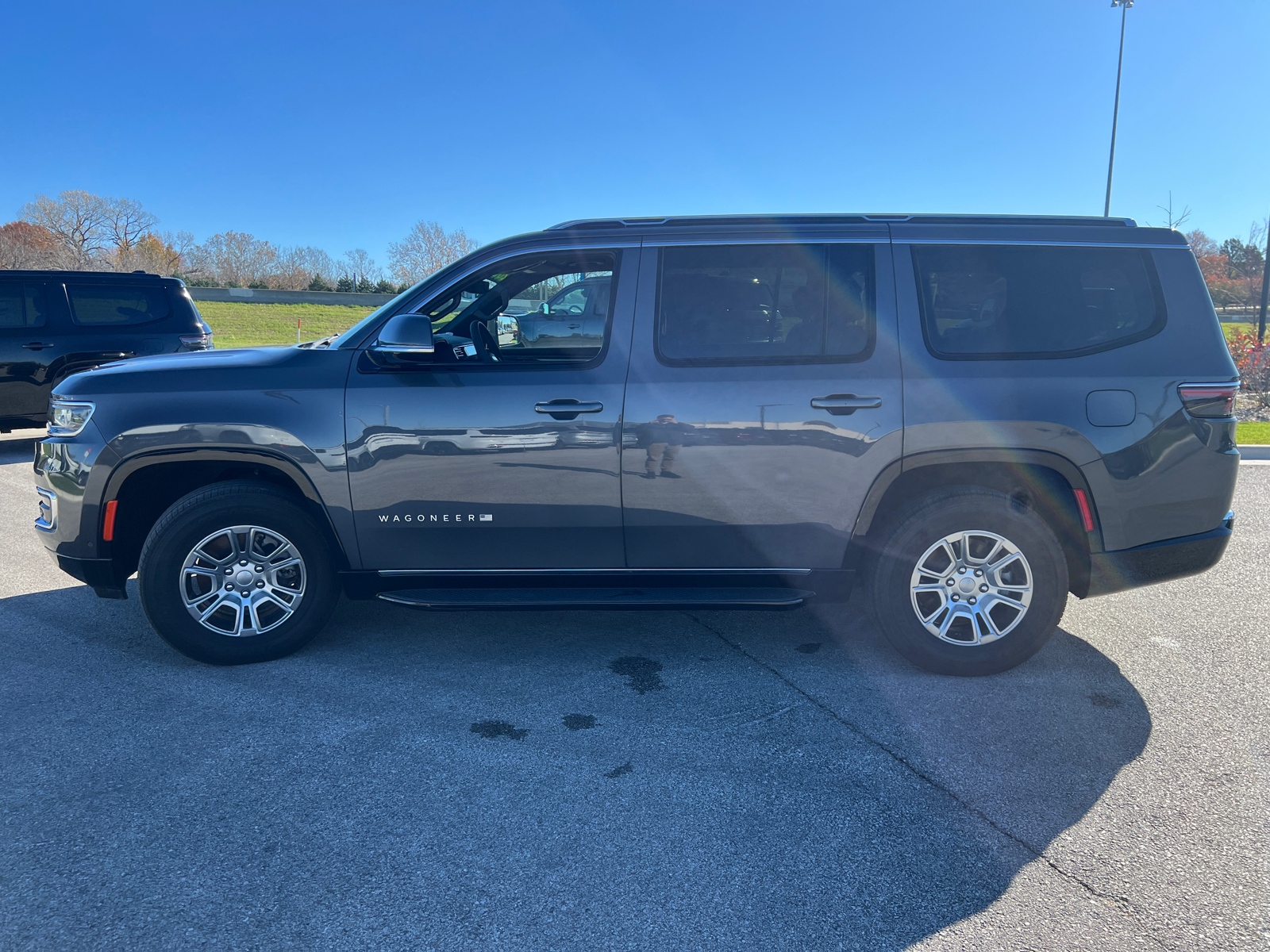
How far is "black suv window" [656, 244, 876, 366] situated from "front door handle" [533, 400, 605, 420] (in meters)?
0.38

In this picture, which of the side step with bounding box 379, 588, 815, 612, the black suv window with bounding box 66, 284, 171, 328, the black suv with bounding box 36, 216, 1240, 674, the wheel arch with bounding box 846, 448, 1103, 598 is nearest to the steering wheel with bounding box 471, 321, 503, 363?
the black suv with bounding box 36, 216, 1240, 674

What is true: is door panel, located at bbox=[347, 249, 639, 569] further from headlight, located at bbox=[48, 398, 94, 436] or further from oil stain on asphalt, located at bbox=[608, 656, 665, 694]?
headlight, located at bbox=[48, 398, 94, 436]

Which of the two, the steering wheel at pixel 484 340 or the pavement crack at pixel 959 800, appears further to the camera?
the steering wheel at pixel 484 340

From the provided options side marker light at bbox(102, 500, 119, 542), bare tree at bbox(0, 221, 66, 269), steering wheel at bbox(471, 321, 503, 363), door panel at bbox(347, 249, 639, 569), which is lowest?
side marker light at bbox(102, 500, 119, 542)

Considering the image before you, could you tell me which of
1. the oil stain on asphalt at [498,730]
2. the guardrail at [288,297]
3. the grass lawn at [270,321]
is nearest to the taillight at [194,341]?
the oil stain on asphalt at [498,730]

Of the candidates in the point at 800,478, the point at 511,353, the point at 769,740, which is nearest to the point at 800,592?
the point at 800,478

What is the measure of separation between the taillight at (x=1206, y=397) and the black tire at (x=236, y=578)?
3.96m

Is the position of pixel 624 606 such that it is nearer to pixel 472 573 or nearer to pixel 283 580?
pixel 472 573

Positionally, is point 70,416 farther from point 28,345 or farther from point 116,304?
point 116,304

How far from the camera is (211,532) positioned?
3932 millimetres

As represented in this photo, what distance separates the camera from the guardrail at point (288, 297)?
51656 mm

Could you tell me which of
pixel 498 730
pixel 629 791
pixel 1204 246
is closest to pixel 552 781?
pixel 629 791

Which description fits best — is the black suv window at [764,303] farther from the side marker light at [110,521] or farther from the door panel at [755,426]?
the side marker light at [110,521]

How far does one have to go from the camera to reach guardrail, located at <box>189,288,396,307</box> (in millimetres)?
51656
